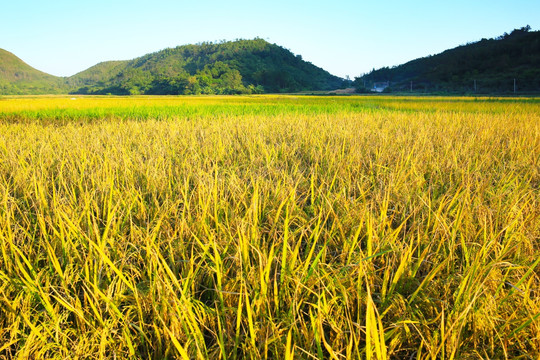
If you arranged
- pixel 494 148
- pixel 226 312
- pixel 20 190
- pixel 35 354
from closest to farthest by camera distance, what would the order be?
pixel 35 354, pixel 226 312, pixel 20 190, pixel 494 148

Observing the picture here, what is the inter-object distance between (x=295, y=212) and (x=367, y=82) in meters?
80.6

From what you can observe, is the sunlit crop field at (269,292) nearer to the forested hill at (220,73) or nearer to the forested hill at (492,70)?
the forested hill at (492,70)

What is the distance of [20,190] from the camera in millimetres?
1695

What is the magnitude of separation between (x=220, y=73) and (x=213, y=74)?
6.63 ft

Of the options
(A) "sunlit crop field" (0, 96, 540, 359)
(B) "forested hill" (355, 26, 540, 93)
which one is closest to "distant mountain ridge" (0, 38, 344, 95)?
(B) "forested hill" (355, 26, 540, 93)

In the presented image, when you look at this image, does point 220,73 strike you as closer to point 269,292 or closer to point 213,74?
point 213,74

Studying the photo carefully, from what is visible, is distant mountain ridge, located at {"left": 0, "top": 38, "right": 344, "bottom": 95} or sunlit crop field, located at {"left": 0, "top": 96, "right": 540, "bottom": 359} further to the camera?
distant mountain ridge, located at {"left": 0, "top": 38, "right": 344, "bottom": 95}

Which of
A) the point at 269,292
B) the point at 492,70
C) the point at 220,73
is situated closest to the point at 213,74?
the point at 220,73

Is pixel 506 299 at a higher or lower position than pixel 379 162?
lower

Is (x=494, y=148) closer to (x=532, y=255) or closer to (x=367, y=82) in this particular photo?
(x=532, y=255)

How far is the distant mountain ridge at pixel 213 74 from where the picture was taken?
65.0 m

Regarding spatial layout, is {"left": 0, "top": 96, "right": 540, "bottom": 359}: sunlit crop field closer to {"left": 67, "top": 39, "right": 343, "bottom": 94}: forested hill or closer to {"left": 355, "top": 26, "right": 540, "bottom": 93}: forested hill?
{"left": 355, "top": 26, "right": 540, "bottom": 93}: forested hill

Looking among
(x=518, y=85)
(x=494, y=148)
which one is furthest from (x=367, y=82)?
(x=494, y=148)

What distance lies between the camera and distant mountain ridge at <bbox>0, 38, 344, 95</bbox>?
65.0 metres
